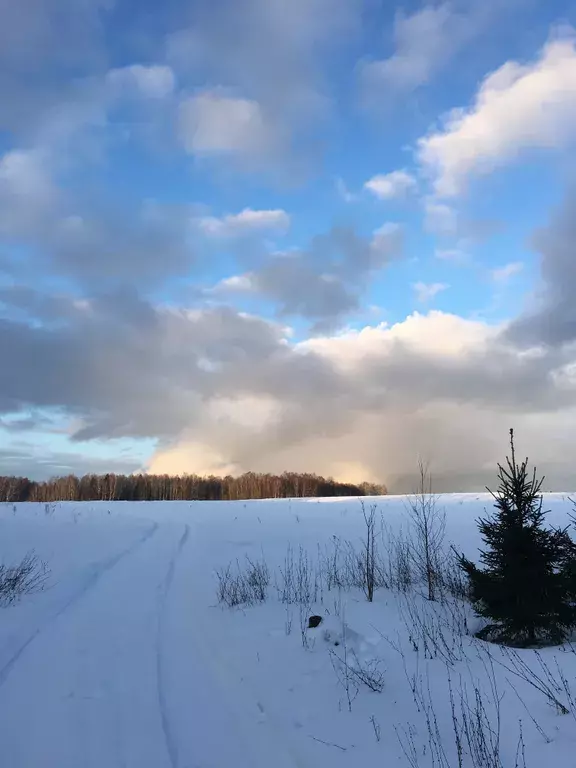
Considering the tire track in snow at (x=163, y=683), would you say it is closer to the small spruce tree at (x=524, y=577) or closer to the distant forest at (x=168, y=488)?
the small spruce tree at (x=524, y=577)

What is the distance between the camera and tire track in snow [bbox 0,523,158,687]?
6995mm

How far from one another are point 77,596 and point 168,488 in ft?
362

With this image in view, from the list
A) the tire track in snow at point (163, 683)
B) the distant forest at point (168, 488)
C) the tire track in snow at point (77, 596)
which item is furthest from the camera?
the distant forest at point (168, 488)

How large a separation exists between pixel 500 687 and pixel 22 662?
643cm

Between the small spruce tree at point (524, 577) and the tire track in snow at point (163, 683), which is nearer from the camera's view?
the tire track in snow at point (163, 683)

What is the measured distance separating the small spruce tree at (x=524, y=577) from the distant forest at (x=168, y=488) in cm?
10435

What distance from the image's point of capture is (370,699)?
243 inches

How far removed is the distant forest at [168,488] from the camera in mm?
112562

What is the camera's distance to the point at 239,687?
6.53 metres

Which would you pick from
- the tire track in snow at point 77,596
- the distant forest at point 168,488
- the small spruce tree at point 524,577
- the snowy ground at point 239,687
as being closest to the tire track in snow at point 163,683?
the snowy ground at point 239,687

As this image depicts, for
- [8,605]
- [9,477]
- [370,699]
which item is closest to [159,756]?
[370,699]

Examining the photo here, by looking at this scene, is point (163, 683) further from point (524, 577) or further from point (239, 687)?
point (524, 577)

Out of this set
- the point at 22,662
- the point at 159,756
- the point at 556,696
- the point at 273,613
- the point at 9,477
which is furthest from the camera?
the point at 9,477

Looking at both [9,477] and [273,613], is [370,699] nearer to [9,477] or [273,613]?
[273,613]
